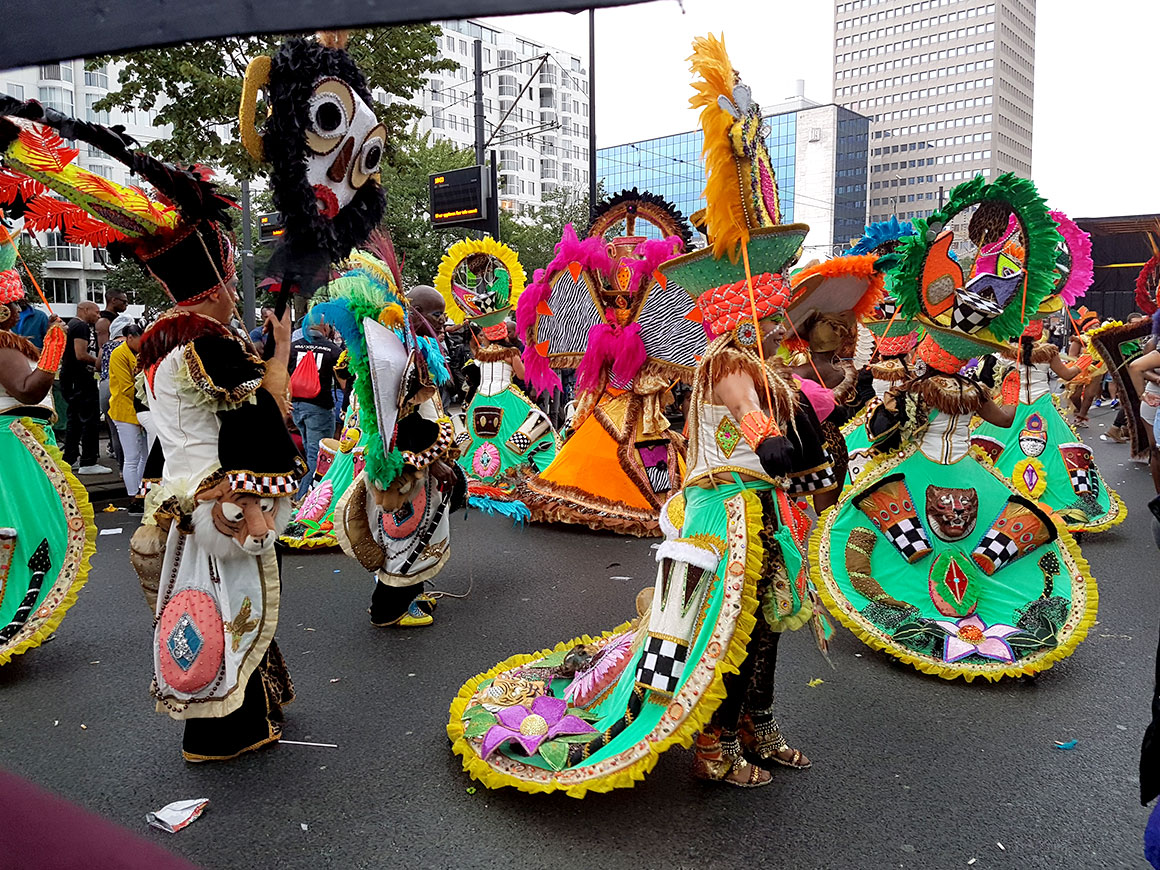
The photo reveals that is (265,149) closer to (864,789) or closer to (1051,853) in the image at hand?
(864,789)

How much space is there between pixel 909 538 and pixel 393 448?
8.60 feet

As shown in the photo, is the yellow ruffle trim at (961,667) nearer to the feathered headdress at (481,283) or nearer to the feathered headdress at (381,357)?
the feathered headdress at (381,357)

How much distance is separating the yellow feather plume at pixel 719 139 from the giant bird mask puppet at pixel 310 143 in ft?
4.21

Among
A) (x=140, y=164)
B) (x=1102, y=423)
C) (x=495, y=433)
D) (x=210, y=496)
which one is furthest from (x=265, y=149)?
(x=1102, y=423)

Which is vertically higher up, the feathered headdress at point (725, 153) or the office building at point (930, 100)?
the office building at point (930, 100)

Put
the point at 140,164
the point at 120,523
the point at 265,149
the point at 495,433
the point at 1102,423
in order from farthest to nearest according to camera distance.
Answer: the point at 1102,423, the point at 495,433, the point at 120,523, the point at 265,149, the point at 140,164

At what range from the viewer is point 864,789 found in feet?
9.95

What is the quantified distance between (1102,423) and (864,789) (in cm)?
1601

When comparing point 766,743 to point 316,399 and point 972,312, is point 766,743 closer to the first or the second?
point 972,312

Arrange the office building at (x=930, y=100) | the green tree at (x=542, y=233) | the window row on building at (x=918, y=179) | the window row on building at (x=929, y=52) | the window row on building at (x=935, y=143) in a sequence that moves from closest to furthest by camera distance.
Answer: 1. the green tree at (x=542, y=233)
2. the office building at (x=930, y=100)
3. the window row on building at (x=929, y=52)
4. the window row on building at (x=935, y=143)
5. the window row on building at (x=918, y=179)

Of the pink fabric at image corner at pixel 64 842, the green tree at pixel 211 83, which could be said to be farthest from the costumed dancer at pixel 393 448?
the green tree at pixel 211 83

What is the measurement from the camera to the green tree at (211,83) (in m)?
8.63

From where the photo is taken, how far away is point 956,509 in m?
4.10

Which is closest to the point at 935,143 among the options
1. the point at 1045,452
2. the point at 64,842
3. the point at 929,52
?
the point at 929,52
